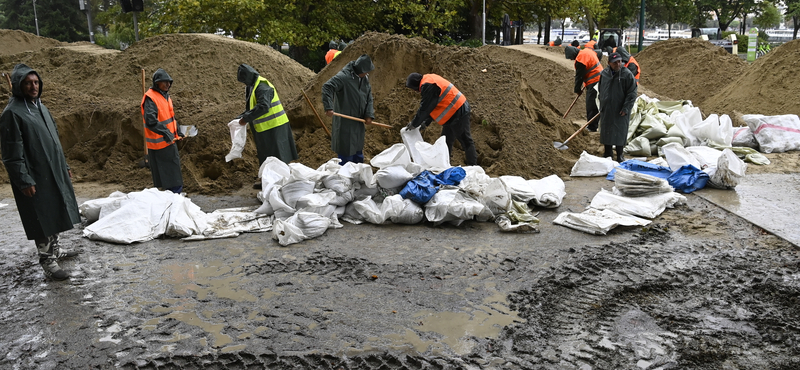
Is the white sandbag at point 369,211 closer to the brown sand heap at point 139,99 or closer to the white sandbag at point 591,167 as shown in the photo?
the brown sand heap at point 139,99

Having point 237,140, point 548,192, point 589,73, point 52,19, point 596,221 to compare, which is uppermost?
point 52,19

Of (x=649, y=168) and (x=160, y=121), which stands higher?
(x=160, y=121)

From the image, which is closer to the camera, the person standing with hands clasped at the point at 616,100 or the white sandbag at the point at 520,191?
the white sandbag at the point at 520,191

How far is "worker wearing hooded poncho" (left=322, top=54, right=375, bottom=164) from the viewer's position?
6512 mm

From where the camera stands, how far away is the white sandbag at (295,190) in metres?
5.38

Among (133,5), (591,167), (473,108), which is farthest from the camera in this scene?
(133,5)

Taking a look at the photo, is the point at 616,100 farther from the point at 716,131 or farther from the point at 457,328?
the point at 457,328

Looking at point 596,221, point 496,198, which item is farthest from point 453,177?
point 596,221

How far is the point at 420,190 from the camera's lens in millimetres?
5312

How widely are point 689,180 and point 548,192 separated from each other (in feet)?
5.66

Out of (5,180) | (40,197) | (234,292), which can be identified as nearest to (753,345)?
(234,292)

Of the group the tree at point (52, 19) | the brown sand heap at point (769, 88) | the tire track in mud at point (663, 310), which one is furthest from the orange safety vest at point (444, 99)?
the tree at point (52, 19)

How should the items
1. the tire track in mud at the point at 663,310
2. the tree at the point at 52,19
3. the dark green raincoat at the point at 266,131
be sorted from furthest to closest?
the tree at the point at 52,19
the dark green raincoat at the point at 266,131
the tire track in mud at the point at 663,310

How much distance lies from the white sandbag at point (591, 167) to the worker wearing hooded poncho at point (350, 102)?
2.69m
